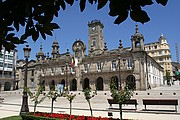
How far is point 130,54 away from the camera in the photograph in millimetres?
38969

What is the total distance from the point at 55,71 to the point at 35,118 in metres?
Answer: 41.0

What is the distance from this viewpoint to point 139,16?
1.54 metres

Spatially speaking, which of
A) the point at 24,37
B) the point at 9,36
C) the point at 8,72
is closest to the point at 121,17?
the point at 24,37

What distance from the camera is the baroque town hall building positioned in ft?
124

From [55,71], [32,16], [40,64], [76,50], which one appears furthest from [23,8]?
[40,64]

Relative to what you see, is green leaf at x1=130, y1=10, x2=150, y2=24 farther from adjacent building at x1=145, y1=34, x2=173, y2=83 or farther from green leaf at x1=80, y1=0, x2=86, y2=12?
adjacent building at x1=145, y1=34, x2=173, y2=83

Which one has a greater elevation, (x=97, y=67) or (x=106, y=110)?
(x=97, y=67)

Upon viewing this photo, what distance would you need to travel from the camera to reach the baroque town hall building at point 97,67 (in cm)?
3794

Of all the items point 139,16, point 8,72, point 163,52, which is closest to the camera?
point 139,16

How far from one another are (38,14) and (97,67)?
137ft

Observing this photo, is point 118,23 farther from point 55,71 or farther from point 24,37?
point 55,71

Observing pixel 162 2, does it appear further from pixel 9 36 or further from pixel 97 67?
pixel 97 67

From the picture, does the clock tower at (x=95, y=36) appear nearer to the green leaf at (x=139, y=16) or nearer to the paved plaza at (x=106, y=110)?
the paved plaza at (x=106, y=110)

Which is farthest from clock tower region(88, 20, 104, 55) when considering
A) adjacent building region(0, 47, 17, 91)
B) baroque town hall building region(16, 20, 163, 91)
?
adjacent building region(0, 47, 17, 91)
